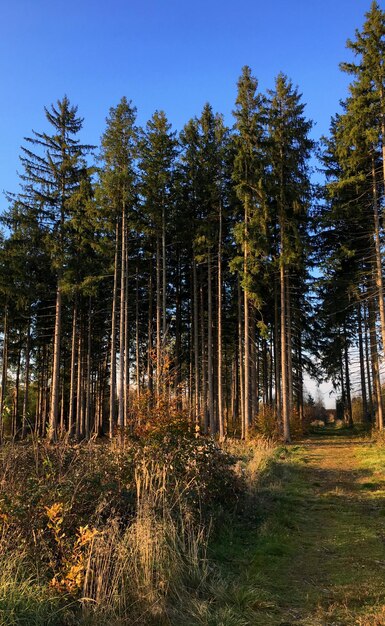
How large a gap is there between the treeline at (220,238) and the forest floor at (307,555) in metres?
11.0

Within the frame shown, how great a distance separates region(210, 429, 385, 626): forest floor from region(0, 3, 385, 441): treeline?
1097cm

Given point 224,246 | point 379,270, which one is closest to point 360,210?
point 379,270

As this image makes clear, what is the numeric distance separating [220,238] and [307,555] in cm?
1926

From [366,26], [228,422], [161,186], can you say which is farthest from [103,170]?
[228,422]

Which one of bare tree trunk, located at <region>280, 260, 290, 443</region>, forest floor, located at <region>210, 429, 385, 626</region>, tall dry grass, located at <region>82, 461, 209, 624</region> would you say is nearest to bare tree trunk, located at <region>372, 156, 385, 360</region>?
bare tree trunk, located at <region>280, 260, 290, 443</region>

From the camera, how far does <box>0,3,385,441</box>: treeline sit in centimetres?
2092

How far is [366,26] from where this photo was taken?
777 inches

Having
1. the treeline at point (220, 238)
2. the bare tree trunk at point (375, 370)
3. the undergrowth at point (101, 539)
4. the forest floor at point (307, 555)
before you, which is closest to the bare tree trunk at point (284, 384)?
the treeline at point (220, 238)

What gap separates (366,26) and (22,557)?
23.1 meters

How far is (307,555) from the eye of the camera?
5660mm

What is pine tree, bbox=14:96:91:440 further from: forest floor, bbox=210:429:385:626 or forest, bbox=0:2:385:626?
forest floor, bbox=210:429:385:626

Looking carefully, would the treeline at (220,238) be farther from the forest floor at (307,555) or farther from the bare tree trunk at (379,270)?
the forest floor at (307,555)

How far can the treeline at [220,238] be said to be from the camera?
2092cm

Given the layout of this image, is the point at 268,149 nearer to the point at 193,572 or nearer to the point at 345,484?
the point at 345,484
